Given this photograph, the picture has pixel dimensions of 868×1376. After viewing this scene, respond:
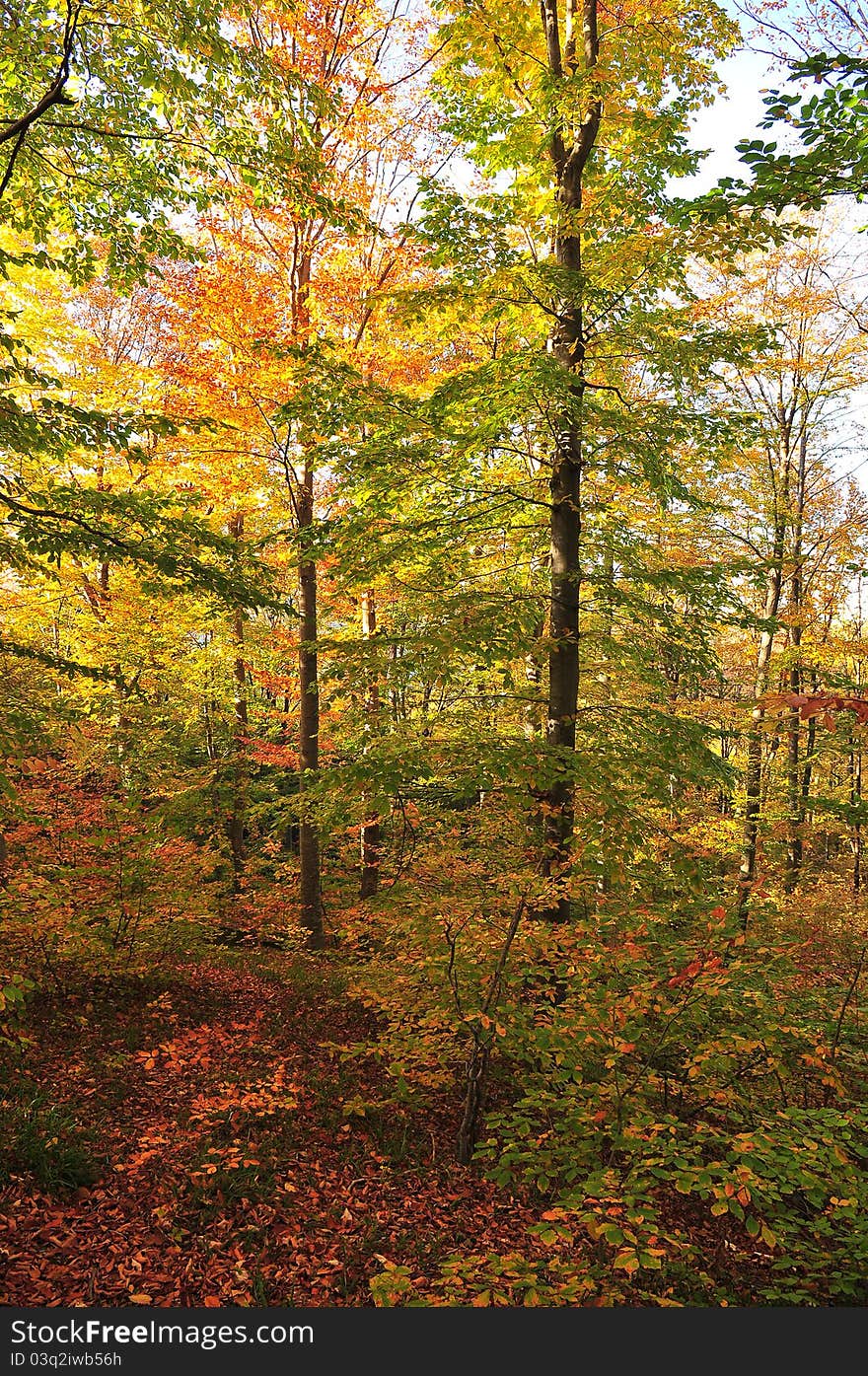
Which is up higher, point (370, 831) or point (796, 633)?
point (796, 633)

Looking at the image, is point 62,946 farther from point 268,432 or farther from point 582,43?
point 582,43

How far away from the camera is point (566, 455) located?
726 cm

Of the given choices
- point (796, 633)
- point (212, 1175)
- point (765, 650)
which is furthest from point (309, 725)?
point (796, 633)

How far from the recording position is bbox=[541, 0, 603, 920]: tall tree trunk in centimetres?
689

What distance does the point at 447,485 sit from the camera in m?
7.34

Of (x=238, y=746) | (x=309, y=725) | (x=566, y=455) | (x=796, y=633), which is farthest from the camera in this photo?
(x=238, y=746)

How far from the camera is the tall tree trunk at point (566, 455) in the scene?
6.89m

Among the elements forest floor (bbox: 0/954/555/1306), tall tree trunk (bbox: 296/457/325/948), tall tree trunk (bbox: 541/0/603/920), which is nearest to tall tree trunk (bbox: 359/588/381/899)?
tall tree trunk (bbox: 296/457/325/948)

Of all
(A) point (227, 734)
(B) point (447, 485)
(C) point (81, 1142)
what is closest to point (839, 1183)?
(C) point (81, 1142)

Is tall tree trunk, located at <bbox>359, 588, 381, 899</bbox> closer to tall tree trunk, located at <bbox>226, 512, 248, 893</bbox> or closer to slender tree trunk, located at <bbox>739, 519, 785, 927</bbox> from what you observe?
tall tree trunk, located at <bbox>226, 512, 248, 893</bbox>

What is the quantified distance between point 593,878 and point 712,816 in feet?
24.5

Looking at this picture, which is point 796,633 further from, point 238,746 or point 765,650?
point 238,746

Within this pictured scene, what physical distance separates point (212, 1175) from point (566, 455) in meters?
7.67

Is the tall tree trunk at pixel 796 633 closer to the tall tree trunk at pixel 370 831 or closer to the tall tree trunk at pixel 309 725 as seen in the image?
the tall tree trunk at pixel 370 831
